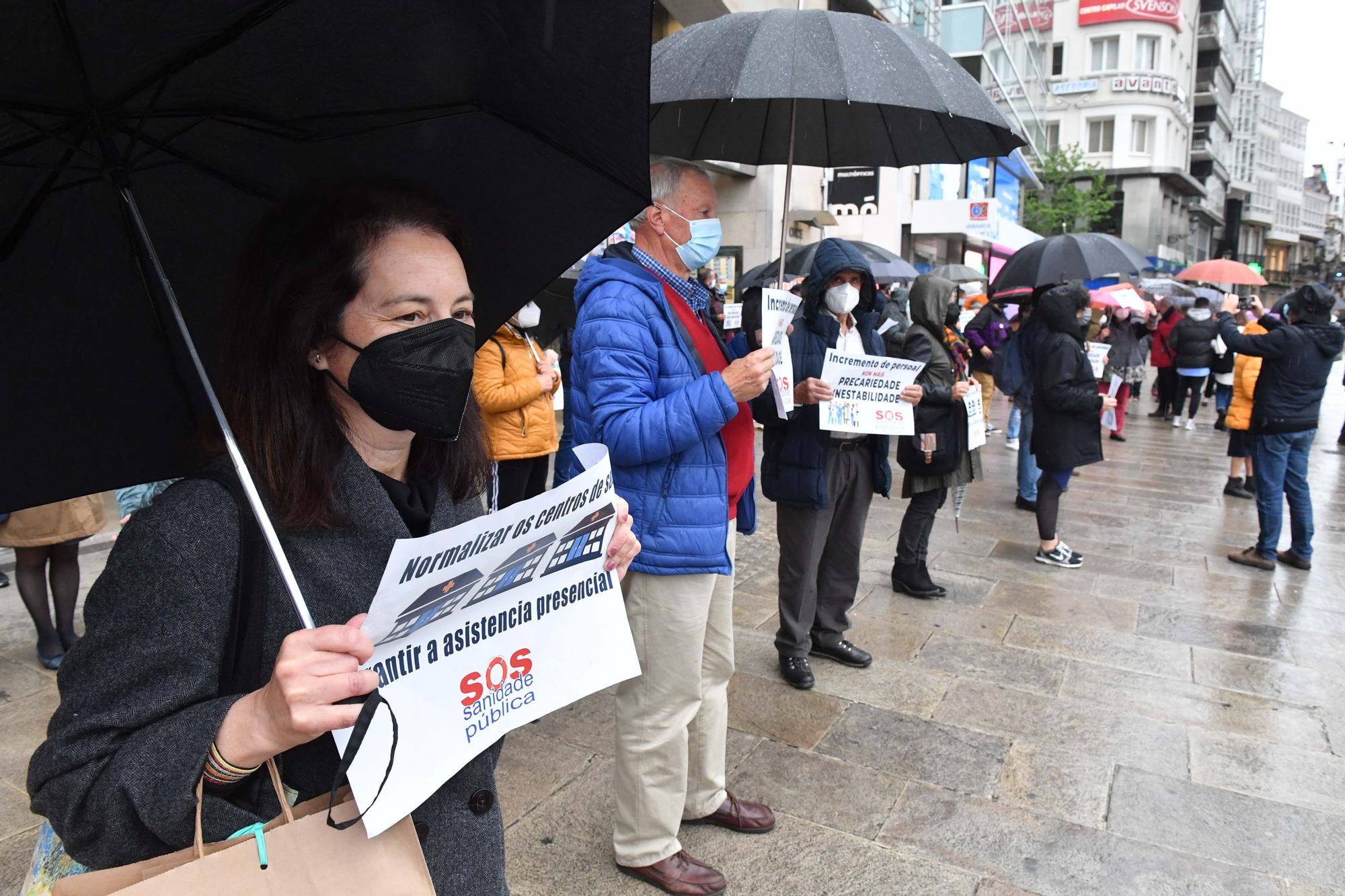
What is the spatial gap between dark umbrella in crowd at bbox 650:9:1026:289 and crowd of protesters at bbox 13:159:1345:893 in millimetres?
424

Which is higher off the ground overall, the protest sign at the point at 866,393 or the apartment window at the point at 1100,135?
the apartment window at the point at 1100,135

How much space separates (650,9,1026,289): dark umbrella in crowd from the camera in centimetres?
278

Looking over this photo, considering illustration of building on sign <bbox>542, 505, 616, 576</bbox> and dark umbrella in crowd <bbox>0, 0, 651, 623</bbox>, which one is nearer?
dark umbrella in crowd <bbox>0, 0, 651, 623</bbox>

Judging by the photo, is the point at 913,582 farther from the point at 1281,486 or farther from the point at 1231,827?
the point at 1281,486

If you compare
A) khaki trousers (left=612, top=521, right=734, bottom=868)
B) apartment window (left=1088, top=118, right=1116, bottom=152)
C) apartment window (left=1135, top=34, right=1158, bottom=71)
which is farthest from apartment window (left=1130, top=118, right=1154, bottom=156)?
khaki trousers (left=612, top=521, right=734, bottom=868)

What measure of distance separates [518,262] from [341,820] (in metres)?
1.06

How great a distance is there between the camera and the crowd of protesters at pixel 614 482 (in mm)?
1119

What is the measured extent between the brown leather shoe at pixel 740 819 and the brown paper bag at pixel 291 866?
2134mm

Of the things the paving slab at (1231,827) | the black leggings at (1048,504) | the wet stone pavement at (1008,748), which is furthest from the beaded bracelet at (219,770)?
the black leggings at (1048,504)

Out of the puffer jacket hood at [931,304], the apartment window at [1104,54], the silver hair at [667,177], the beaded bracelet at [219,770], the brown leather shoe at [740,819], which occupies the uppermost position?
the apartment window at [1104,54]

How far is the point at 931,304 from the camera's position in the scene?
539cm

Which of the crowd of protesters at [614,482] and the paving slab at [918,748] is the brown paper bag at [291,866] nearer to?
the crowd of protesters at [614,482]

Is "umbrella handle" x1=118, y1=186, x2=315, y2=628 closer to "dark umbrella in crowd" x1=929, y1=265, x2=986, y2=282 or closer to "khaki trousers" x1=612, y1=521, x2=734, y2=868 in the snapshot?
"khaki trousers" x1=612, y1=521, x2=734, y2=868

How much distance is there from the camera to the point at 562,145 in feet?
5.23
